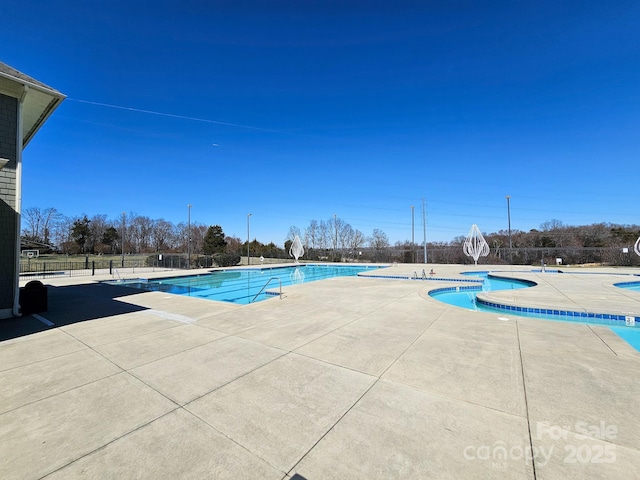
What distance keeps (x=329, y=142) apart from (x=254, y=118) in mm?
6629

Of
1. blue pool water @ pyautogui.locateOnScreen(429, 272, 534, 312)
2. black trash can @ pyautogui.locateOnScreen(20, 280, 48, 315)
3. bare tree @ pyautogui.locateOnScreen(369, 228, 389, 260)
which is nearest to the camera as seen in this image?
black trash can @ pyautogui.locateOnScreen(20, 280, 48, 315)

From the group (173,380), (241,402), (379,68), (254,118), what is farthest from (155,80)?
(241,402)

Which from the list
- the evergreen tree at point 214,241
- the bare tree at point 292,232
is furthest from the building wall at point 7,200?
the bare tree at point 292,232

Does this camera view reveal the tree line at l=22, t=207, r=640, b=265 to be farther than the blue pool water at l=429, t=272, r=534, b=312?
Yes

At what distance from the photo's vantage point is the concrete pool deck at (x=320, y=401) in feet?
6.59

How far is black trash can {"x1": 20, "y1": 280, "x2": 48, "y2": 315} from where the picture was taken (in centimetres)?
693

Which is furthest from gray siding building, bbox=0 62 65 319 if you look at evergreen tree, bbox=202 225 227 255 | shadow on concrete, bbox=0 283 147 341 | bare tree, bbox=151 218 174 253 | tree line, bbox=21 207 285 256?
bare tree, bbox=151 218 174 253

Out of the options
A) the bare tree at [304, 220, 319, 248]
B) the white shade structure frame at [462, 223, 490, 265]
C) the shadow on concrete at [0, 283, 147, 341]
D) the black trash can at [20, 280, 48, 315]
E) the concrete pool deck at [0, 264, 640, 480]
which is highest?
the bare tree at [304, 220, 319, 248]

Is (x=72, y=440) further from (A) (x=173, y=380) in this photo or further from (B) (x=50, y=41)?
(B) (x=50, y=41)

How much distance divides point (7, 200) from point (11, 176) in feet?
1.93

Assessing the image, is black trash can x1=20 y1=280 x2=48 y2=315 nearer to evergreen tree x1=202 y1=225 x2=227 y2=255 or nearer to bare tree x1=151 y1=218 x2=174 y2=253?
evergreen tree x1=202 y1=225 x2=227 y2=255

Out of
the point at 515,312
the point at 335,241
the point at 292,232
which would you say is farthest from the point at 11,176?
the point at 292,232

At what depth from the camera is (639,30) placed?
31.0 feet

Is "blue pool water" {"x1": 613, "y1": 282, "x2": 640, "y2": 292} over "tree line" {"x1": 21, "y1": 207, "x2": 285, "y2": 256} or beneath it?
beneath
